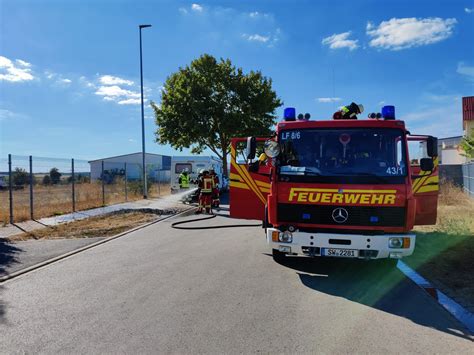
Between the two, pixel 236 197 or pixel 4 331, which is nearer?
pixel 4 331

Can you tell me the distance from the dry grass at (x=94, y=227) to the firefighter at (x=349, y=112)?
24.2 ft

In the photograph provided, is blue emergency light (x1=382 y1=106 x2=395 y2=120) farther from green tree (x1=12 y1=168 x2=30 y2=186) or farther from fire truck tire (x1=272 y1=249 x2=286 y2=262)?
green tree (x1=12 y1=168 x2=30 y2=186)

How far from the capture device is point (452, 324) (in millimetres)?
4906

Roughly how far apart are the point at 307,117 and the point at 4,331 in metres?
5.57

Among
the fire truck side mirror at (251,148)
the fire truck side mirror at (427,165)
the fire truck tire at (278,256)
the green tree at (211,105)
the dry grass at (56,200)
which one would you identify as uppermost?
the green tree at (211,105)

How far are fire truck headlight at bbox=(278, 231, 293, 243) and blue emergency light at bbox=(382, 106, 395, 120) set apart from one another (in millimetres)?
2555

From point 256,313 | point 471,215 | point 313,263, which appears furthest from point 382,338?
point 471,215

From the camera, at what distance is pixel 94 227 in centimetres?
1413

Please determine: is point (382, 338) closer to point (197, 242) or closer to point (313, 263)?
point (313, 263)

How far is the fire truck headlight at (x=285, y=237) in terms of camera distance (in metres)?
6.86

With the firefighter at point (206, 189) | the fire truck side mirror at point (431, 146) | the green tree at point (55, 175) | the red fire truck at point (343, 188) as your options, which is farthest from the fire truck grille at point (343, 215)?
the green tree at point (55, 175)

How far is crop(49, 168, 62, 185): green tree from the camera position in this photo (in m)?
18.3

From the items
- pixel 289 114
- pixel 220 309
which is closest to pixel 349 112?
pixel 289 114

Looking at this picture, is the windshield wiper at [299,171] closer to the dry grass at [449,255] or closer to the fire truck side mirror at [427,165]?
the fire truck side mirror at [427,165]
